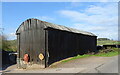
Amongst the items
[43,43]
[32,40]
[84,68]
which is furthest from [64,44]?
[84,68]

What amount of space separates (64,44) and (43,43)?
3005mm

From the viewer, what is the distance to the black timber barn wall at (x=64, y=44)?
47.7 ft

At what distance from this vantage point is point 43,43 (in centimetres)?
1439

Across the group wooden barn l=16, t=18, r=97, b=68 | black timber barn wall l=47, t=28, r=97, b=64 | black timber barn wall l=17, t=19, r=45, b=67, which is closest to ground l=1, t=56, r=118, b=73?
wooden barn l=16, t=18, r=97, b=68

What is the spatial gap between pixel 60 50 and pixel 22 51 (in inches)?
186

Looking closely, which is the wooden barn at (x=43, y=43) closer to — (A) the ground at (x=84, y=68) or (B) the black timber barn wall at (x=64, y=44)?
(B) the black timber barn wall at (x=64, y=44)

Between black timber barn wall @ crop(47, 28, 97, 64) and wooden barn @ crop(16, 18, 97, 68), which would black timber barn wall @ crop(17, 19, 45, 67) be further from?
black timber barn wall @ crop(47, 28, 97, 64)

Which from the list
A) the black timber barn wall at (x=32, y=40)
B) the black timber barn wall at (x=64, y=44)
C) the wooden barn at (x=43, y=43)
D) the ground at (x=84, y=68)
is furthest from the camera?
the black timber barn wall at (x=32, y=40)

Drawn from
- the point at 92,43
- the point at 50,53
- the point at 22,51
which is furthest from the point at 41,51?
the point at 92,43

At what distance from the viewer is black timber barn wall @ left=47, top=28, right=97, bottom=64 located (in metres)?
14.5

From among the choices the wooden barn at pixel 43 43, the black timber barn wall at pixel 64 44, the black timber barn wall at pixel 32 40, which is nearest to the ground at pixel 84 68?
the wooden barn at pixel 43 43

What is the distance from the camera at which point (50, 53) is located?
14.3 metres

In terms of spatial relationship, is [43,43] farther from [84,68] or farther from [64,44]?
[84,68]

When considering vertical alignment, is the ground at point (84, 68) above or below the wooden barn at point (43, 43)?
below
